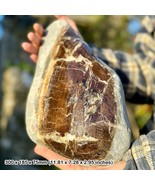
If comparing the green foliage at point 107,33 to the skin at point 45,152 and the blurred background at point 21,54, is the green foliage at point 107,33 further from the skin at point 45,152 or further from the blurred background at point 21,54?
the skin at point 45,152

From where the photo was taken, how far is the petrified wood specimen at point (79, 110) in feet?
2.86

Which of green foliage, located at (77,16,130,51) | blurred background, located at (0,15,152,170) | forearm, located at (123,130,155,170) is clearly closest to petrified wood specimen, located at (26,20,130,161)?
forearm, located at (123,130,155,170)

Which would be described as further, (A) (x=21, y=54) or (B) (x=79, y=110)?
(A) (x=21, y=54)

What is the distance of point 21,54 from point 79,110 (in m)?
0.79

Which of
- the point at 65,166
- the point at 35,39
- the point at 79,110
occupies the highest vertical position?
the point at 35,39

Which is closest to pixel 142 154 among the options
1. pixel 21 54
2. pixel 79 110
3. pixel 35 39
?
pixel 79 110

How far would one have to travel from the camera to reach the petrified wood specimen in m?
0.87

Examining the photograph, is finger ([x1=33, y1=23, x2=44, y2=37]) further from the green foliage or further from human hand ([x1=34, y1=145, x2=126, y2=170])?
the green foliage

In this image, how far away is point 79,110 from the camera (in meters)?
0.88

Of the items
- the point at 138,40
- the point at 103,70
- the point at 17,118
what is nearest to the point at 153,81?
the point at 138,40

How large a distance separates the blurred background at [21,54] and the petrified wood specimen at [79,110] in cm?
60

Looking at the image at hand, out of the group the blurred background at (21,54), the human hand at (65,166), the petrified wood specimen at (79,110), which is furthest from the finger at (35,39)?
the blurred background at (21,54)

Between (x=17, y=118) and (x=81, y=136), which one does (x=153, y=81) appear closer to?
(x=81, y=136)

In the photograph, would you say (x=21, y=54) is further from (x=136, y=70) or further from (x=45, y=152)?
(x=45, y=152)
